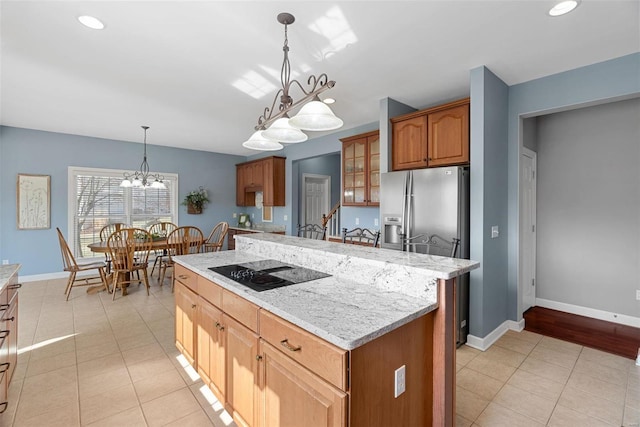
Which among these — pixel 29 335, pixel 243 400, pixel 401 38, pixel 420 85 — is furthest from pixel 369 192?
pixel 29 335

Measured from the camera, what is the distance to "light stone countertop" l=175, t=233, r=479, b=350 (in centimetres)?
119

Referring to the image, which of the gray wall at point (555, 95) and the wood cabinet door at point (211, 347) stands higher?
the gray wall at point (555, 95)

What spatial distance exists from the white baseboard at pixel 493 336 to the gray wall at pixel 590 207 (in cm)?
113

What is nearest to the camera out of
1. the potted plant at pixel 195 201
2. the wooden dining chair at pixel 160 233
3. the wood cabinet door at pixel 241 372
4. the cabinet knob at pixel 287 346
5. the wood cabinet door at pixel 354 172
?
the cabinet knob at pixel 287 346

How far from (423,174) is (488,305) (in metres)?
1.45

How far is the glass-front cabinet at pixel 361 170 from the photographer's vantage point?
4.34 meters

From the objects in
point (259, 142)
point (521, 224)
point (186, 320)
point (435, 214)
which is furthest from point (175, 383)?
point (521, 224)

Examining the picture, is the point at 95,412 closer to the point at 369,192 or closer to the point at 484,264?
the point at 484,264

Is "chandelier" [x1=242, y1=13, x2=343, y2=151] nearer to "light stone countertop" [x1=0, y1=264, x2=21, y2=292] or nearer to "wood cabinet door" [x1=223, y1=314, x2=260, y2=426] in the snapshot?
"wood cabinet door" [x1=223, y1=314, x2=260, y2=426]

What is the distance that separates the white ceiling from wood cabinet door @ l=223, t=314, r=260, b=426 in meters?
2.04

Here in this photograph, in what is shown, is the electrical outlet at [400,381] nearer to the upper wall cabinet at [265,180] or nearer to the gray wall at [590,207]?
the gray wall at [590,207]

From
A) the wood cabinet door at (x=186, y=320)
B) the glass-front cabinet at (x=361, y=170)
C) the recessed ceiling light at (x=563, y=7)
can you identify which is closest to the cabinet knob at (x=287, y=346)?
the wood cabinet door at (x=186, y=320)

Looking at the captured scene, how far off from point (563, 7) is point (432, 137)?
1500 millimetres

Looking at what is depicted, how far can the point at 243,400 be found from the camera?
1659 millimetres
